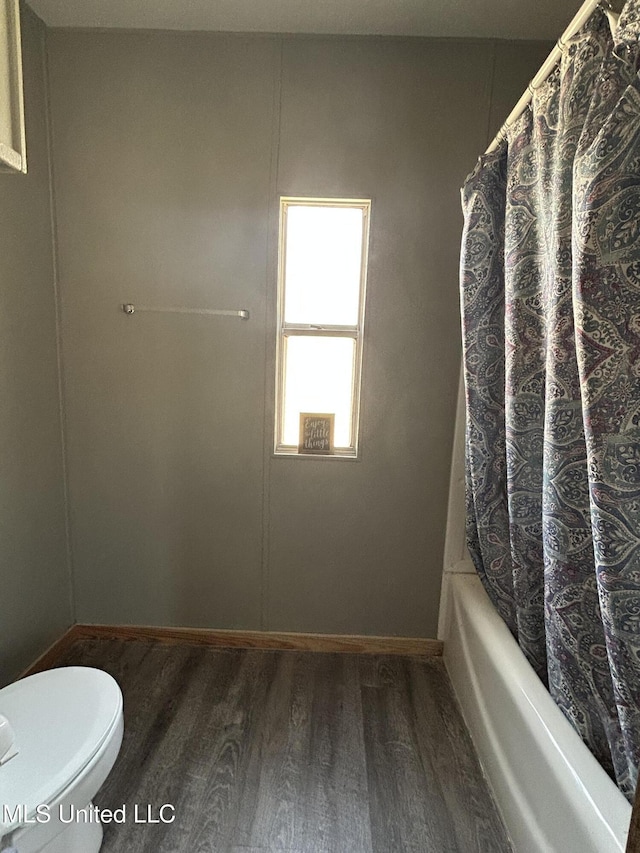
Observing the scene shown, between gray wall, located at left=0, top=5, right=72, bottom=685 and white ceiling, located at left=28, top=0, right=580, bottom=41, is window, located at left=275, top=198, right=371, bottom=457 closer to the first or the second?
white ceiling, located at left=28, top=0, right=580, bottom=41

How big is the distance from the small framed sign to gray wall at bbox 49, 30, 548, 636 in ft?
0.28

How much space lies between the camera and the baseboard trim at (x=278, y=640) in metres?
2.09

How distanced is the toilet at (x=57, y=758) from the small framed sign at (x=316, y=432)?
106cm

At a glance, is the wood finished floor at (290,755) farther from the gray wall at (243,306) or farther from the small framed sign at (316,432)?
the small framed sign at (316,432)

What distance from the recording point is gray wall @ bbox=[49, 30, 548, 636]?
1785 mm

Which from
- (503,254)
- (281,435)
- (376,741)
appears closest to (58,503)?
(281,435)

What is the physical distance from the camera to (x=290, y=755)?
1572mm

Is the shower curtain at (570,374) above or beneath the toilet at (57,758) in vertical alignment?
above

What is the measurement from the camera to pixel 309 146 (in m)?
1.82

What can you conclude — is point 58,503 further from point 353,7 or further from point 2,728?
point 353,7

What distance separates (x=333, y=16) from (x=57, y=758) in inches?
90.2

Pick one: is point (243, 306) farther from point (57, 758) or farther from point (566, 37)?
point (57, 758)

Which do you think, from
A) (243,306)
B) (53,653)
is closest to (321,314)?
(243,306)

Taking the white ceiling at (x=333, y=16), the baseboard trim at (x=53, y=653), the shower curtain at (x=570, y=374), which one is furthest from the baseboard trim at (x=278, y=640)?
the white ceiling at (x=333, y=16)
